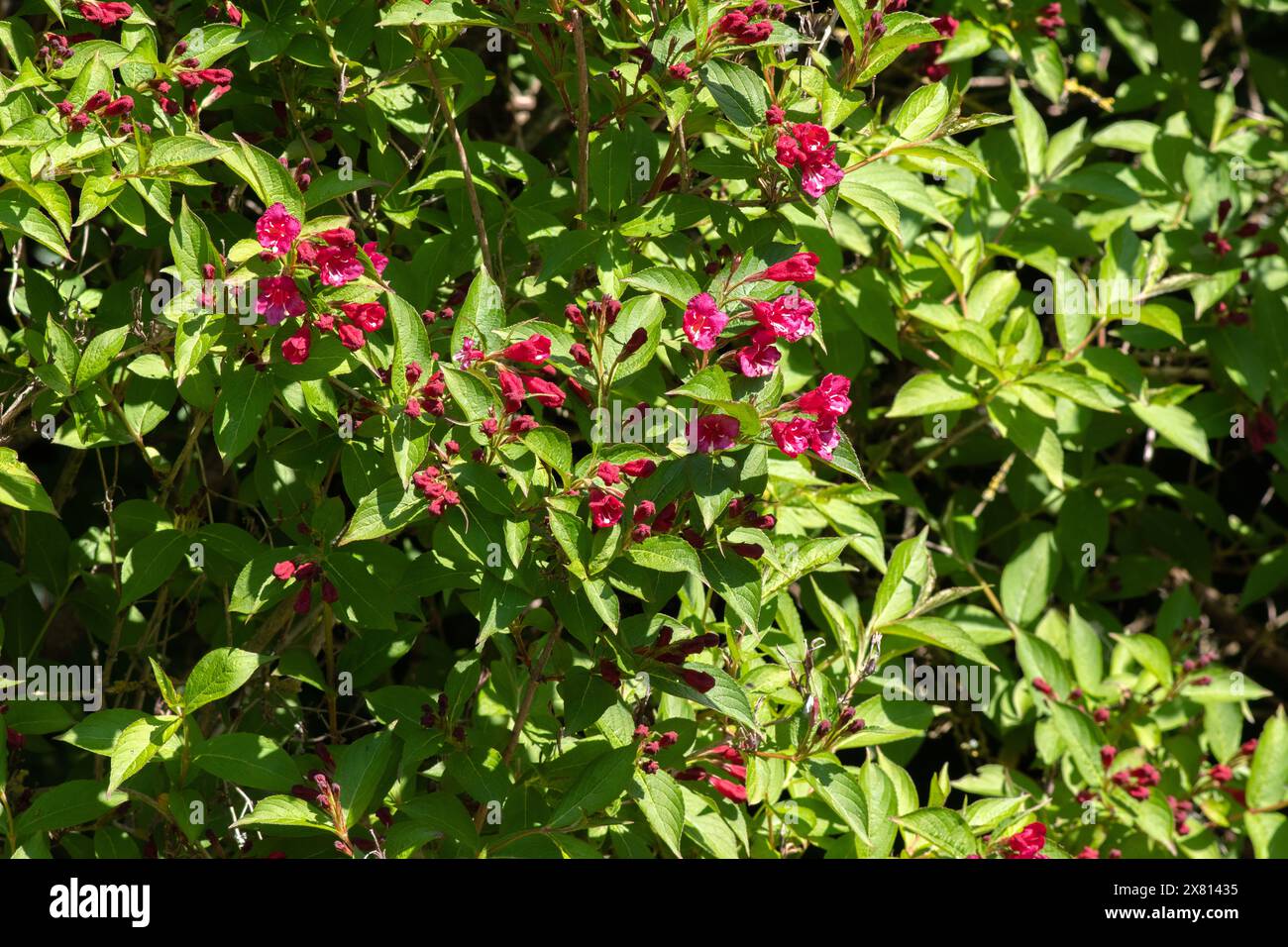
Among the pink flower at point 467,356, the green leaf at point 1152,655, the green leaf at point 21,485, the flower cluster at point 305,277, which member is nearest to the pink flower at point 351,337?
the flower cluster at point 305,277

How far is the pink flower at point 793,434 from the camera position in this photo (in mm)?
1854

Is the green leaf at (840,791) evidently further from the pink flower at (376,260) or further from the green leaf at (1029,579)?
the pink flower at (376,260)

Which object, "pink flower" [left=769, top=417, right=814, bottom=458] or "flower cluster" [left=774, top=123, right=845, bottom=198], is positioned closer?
"pink flower" [left=769, top=417, right=814, bottom=458]

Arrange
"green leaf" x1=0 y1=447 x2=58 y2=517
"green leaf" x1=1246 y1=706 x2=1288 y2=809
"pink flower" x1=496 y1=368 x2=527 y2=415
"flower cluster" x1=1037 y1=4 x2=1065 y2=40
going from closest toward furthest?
1. "pink flower" x1=496 y1=368 x2=527 y2=415
2. "green leaf" x1=0 y1=447 x2=58 y2=517
3. "green leaf" x1=1246 y1=706 x2=1288 y2=809
4. "flower cluster" x1=1037 y1=4 x2=1065 y2=40

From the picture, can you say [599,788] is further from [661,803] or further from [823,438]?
[823,438]

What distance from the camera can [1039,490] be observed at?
3.28m

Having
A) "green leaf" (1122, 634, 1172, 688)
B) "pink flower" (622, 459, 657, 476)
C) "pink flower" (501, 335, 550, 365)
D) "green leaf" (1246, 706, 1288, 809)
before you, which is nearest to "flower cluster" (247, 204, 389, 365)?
"pink flower" (501, 335, 550, 365)

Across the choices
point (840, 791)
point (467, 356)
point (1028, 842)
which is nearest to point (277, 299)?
point (467, 356)

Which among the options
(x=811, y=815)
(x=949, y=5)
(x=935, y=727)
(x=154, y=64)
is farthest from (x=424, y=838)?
(x=949, y=5)

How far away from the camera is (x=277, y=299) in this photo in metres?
1.93

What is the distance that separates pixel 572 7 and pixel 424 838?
1.36m

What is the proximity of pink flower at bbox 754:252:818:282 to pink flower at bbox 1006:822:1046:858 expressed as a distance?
1121mm

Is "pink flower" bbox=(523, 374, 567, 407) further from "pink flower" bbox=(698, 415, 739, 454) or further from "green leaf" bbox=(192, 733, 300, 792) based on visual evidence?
"green leaf" bbox=(192, 733, 300, 792)

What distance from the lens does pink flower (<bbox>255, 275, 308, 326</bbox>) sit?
1.93 meters
